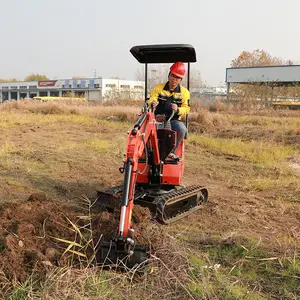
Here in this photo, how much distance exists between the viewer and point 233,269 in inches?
157

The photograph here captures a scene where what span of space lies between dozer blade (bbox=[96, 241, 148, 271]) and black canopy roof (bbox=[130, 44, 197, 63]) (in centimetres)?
354

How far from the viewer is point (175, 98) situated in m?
6.14

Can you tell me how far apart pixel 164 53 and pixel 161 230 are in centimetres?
341

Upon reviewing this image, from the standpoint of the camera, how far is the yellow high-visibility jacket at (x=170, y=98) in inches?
242

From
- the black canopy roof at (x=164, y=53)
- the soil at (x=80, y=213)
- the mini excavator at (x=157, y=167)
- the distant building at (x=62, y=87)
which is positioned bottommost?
the soil at (x=80, y=213)

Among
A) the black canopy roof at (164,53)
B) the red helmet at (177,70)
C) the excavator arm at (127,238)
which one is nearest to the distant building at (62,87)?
the black canopy roof at (164,53)

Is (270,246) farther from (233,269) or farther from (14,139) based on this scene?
(14,139)

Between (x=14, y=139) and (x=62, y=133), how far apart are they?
2503mm

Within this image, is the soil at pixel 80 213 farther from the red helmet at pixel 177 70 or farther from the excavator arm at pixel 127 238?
the red helmet at pixel 177 70

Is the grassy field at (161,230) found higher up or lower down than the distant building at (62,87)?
lower down

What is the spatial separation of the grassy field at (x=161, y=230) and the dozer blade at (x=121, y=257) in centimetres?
9

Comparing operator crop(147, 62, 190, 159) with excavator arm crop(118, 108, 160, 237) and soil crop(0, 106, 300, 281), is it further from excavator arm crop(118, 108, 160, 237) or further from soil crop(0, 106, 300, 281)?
soil crop(0, 106, 300, 281)

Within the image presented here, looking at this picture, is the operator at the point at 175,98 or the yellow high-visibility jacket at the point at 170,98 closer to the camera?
the operator at the point at 175,98

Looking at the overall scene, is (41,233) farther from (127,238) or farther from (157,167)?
(157,167)
